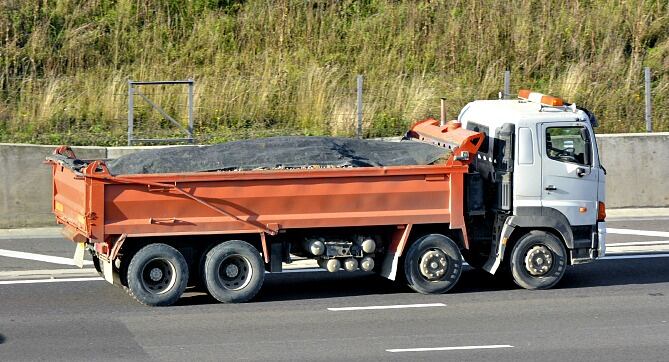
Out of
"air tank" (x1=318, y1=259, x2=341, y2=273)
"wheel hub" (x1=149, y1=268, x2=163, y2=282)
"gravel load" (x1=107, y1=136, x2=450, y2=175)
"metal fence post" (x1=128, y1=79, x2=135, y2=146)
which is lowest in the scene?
"wheel hub" (x1=149, y1=268, x2=163, y2=282)

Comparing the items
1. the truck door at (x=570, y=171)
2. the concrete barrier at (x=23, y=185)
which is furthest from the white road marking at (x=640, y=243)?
the concrete barrier at (x=23, y=185)

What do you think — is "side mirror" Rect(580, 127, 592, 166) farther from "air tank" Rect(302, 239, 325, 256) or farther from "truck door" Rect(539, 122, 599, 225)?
"air tank" Rect(302, 239, 325, 256)

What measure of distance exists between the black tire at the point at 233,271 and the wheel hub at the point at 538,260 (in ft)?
10.7

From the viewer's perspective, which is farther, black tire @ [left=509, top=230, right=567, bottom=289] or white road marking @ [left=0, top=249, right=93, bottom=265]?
white road marking @ [left=0, top=249, right=93, bottom=265]

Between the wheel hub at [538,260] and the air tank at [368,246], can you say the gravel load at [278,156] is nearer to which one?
the air tank at [368,246]

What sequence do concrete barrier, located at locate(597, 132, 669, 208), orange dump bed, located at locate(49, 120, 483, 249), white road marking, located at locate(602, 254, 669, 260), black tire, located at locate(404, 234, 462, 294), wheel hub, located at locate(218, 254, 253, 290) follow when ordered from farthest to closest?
concrete barrier, located at locate(597, 132, 669, 208), white road marking, located at locate(602, 254, 669, 260), black tire, located at locate(404, 234, 462, 294), wheel hub, located at locate(218, 254, 253, 290), orange dump bed, located at locate(49, 120, 483, 249)

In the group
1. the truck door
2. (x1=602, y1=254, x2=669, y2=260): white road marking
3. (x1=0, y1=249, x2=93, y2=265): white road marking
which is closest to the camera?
the truck door

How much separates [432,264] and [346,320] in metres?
1.73

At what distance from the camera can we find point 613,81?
2500 cm

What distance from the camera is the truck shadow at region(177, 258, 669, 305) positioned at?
14.2 m

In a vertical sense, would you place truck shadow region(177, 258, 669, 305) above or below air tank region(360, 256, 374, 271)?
below

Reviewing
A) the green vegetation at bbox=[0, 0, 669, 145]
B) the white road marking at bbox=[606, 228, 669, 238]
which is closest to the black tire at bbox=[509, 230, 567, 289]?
the white road marking at bbox=[606, 228, 669, 238]

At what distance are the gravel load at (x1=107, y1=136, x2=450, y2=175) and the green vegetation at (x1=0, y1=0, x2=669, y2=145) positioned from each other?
7660 millimetres

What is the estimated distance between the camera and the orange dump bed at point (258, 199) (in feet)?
42.6
